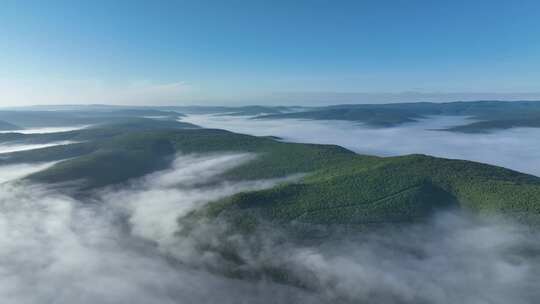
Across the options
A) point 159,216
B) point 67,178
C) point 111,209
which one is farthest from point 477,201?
point 67,178

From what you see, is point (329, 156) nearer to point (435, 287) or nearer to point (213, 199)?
point (213, 199)

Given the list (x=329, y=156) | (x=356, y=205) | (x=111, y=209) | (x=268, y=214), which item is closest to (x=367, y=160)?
(x=329, y=156)

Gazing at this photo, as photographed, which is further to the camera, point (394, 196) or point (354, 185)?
point (354, 185)

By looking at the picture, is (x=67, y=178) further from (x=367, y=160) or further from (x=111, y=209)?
(x=367, y=160)

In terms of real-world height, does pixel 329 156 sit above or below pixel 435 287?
above

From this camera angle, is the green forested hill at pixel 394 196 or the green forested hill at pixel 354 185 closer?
the green forested hill at pixel 394 196

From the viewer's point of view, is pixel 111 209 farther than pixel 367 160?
No

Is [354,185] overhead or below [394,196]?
overhead

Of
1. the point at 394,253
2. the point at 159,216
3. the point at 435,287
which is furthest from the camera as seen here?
the point at 159,216

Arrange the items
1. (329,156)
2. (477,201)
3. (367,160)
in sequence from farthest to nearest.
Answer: (329,156) < (367,160) < (477,201)

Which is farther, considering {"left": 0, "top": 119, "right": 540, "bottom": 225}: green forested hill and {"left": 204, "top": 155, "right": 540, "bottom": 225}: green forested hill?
{"left": 0, "top": 119, "right": 540, "bottom": 225}: green forested hill
